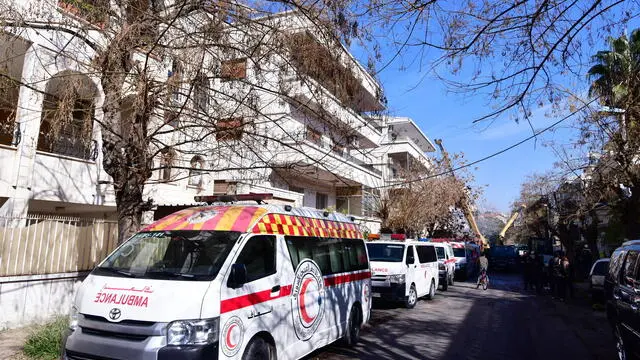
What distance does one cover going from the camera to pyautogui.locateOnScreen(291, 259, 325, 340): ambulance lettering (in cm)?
599

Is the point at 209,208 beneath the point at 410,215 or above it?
beneath

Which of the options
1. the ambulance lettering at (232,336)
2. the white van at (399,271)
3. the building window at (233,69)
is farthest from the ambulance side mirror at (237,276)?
the white van at (399,271)

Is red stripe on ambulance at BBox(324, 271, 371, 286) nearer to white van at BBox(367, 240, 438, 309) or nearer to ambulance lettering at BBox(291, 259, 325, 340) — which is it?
ambulance lettering at BBox(291, 259, 325, 340)

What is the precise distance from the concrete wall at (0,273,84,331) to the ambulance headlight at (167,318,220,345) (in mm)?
5366

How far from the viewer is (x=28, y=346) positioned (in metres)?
6.45

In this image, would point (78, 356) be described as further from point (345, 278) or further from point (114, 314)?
point (345, 278)

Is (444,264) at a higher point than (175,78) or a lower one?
lower

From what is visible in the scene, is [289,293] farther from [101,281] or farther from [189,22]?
[189,22]

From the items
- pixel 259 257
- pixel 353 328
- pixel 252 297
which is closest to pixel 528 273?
pixel 353 328

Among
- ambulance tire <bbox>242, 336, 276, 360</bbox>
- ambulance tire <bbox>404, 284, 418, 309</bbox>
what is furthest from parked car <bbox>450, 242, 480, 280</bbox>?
ambulance tire <bbox>242, 336, 276, 360</bbox>

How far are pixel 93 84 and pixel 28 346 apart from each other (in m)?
4.48

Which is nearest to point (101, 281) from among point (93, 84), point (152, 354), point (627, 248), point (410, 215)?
point (152, 354)

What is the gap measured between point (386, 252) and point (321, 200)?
38.1 ft

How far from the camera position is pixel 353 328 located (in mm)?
8109
